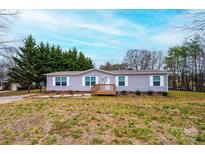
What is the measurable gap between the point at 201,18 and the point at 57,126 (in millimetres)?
3872

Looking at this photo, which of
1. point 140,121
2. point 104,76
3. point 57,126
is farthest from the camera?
point 104,76

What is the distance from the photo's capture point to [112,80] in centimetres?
1253

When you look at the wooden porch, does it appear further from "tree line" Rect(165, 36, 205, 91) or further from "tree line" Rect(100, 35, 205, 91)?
"tree line" Rect(165, 36, 205, 91)

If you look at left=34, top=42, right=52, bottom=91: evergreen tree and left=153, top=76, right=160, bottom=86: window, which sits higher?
left=34, top=42, right=52, bottom=91: evergreen tree

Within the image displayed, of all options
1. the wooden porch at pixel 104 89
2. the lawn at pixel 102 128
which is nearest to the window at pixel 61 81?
the wooden porch at pixel 104 89

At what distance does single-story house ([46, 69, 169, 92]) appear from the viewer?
11945 mm

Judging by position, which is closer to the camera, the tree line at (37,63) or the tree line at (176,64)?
the tree line at (37,63)

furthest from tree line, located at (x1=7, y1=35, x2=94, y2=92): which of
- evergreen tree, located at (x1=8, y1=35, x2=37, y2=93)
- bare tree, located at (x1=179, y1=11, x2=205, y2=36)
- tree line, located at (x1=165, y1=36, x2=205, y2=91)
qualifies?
bare tree, located at (x1=179, y1=11, x2=205, y2=36)

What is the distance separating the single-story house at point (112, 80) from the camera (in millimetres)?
11945

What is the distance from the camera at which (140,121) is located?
4.48m

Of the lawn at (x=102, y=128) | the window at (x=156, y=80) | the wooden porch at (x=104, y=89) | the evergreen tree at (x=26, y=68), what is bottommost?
the lawn at (x=102, y=128)

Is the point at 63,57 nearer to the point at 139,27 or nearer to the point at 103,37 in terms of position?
the point at 103,37

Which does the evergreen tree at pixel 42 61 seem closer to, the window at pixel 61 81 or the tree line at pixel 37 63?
the tree line at pixel 37 63
